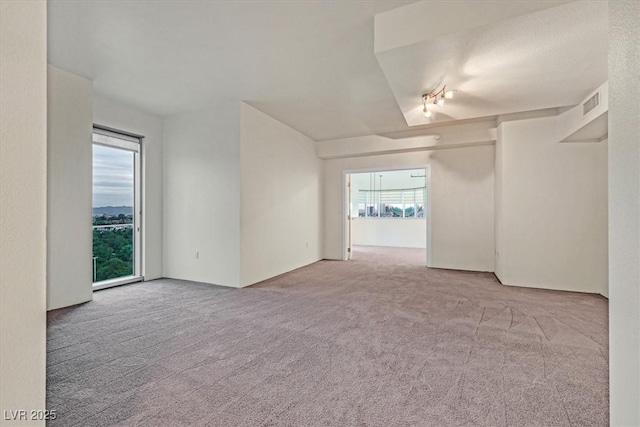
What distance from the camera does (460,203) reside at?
18.5 ft

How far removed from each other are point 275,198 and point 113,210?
2.55 meters

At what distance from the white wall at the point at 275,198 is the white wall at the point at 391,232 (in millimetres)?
4158

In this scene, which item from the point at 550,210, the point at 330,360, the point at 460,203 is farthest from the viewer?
the point at 460,203

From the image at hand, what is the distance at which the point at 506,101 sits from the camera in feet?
11.5

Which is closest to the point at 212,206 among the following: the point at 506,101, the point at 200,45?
the point at 200,45

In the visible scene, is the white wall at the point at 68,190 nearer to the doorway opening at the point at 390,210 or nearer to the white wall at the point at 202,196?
the white wall at the point at 202,196

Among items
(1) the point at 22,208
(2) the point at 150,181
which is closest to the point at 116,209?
(2) the point at 150,181

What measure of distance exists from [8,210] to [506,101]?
14.4 feet

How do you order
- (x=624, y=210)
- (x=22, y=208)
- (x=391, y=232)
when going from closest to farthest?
1. (x=22, y=208)
2. (x=624, y=210)
3. (x=391, y=232)

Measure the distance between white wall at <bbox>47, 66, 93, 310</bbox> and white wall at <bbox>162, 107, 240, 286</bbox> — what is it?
4.29 ft

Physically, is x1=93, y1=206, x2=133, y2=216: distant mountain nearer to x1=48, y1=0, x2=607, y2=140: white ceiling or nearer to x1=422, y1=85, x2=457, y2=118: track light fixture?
x1=48, y1=0, x2=607, y2=140: white ceiling

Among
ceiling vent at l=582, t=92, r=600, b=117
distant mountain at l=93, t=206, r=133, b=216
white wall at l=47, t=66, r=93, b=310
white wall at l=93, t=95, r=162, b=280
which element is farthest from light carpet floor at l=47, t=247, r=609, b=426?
ceiling vent at l=582, t=92, r=600, b=117

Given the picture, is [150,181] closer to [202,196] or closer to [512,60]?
[202,196]

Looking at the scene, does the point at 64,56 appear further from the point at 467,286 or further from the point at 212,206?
the point at 467,286
